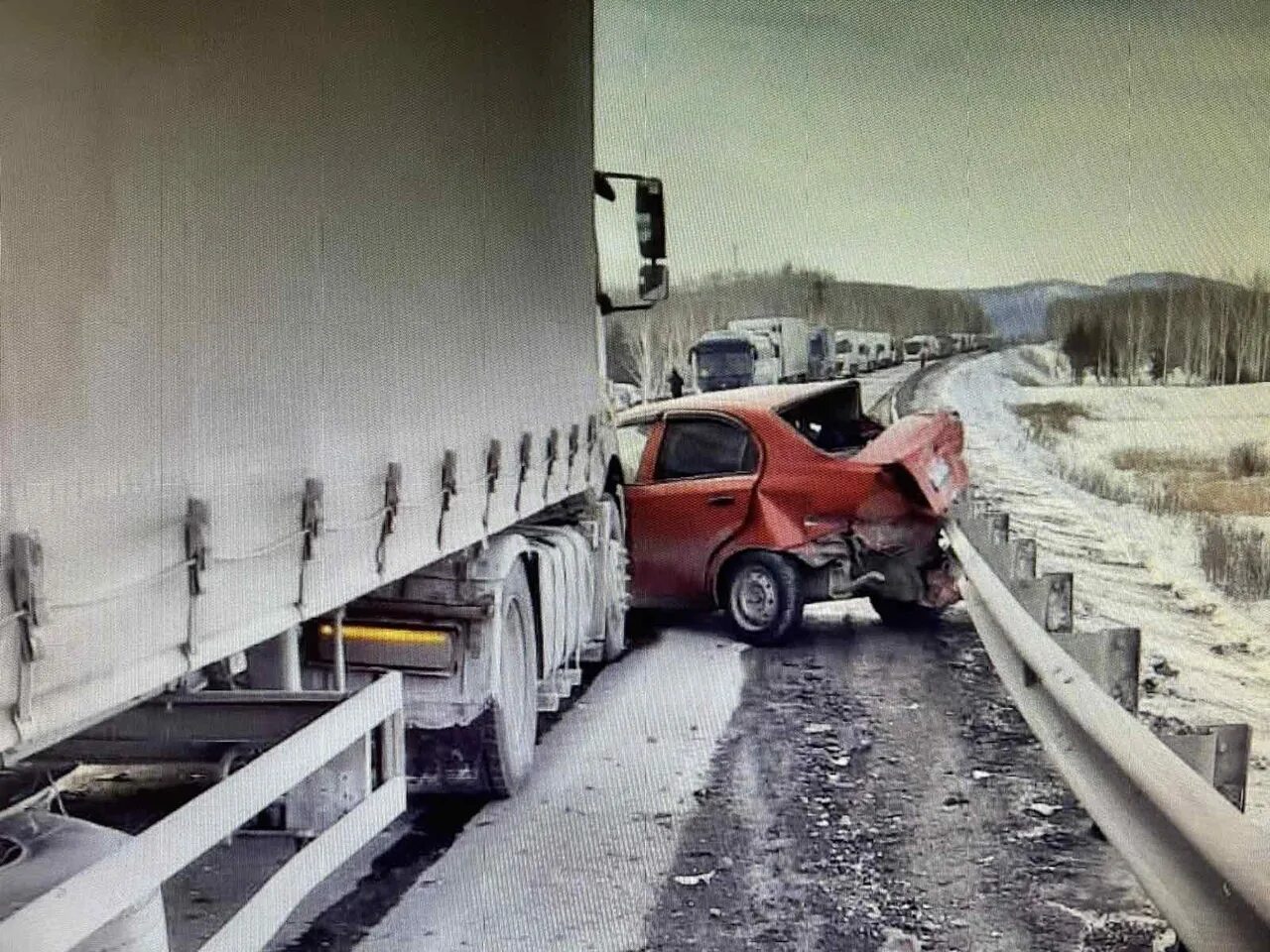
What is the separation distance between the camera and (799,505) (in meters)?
6.77

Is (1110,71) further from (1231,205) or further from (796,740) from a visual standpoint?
(796,740)

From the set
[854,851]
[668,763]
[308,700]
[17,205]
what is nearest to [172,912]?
[308,700]

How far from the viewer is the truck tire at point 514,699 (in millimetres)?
4719

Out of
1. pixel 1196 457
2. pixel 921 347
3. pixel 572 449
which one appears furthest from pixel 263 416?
pixel 921 347

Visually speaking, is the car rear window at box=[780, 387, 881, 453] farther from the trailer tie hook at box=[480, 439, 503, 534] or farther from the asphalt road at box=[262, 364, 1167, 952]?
the trailer tie hook at box=[480, 439, 503, 534]

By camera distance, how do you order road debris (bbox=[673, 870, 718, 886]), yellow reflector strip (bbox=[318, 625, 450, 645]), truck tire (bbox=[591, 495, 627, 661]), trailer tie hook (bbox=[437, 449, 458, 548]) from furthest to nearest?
1. truck tire (bbox=[591, 495, 627, 661])
2. road debris (bbox=[673, 870, 718, 886])
3. trailer tie hook (bbox=[437, 449, 458, 548])
4. yellow reflector strip (bbox=[318, 625, 450, 645])

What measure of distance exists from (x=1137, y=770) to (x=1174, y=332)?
244 cm

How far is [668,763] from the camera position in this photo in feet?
16.8

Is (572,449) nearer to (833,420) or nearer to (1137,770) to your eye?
(833,420)

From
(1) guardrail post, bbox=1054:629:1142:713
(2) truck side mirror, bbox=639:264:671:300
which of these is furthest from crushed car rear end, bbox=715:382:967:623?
(1) guardrail post, bbox=1054:629:1142:713

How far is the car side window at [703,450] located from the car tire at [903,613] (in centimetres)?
80

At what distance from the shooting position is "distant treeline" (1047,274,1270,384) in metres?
4.89

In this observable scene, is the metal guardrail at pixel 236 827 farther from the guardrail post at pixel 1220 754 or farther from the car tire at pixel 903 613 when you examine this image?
the car tire at pixel 903 613

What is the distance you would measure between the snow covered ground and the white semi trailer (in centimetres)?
183
